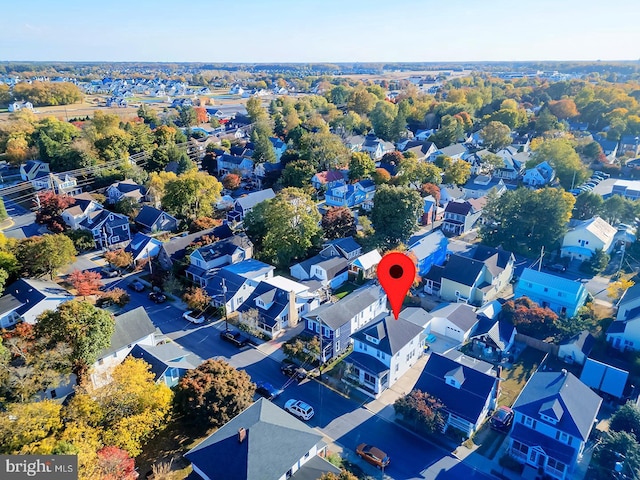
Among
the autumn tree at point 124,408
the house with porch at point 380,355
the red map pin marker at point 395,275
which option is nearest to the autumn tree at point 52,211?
the autumn tree at point 124,408

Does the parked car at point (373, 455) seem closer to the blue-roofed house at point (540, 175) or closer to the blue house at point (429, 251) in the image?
the blue house at point (429, 251)

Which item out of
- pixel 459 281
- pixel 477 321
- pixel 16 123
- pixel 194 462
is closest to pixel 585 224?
pixel 459 281

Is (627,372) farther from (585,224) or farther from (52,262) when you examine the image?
(52,262)

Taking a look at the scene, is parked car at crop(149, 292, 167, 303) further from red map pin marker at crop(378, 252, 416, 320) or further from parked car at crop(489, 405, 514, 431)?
parked car at crop(489, 405, 514, 431)

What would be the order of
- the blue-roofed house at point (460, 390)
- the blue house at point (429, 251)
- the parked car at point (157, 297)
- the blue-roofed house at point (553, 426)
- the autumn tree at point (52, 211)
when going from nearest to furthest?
the blue-roofed house at point (553, 426) < the blue-roofed house at point (460, 390) < the parked car at point (157, 297) < the blue house at point (429, 251) < the autumn tree at point (52, 211)

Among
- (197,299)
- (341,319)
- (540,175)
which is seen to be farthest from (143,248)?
(540,175)

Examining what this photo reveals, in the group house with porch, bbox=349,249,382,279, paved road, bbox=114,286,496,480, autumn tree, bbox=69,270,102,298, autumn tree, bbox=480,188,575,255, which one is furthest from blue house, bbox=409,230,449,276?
autumn tree, bbox=69,270,102,298
